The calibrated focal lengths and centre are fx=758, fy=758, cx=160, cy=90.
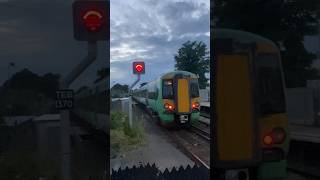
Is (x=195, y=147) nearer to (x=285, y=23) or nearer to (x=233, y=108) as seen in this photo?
(x=233, y=108)

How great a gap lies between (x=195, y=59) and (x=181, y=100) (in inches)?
8.9

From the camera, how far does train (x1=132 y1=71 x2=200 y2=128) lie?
371 cm

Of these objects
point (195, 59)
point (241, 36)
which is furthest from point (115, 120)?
point (241, 36)

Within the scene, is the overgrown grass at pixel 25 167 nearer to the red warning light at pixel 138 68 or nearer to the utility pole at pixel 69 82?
the utility pole at pixel 69 82

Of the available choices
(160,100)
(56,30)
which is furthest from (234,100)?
(56,30)

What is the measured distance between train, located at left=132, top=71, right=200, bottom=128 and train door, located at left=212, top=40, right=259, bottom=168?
115mm

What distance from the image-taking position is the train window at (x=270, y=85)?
12.5 ft

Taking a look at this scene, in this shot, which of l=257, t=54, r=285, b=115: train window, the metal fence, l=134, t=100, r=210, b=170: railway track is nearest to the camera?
the metal fence

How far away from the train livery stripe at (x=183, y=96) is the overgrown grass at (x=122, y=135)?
0.85 feet

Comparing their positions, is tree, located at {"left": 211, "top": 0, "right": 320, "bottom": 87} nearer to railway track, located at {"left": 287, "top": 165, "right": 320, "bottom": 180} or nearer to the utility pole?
railway track, located at {"left": 287, "top": 165, "right": 320, "bottom": 180}

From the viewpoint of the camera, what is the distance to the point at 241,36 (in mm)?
3779

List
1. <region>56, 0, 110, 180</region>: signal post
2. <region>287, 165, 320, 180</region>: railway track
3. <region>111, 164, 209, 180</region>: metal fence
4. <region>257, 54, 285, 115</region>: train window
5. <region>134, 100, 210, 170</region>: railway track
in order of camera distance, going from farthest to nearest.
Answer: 1. <region>287, 165, 320, 180</region>: railway track
2. <region>257, 54, 285, 115</region>: train window
3. <region>134, 100, 210, 170</region>: railway track
4. <region>111, 164, 209, 180</region>: metal fence
5. <region>56, 0, 110, 180</region>: signal post

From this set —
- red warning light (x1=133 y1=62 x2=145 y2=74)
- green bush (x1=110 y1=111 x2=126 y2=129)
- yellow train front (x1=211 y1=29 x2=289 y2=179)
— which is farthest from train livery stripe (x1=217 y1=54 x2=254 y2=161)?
green bush (x1=110 y1=111 x2=126 y2=129)

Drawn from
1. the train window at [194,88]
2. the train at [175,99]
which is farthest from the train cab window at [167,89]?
the train window at [194,88]
